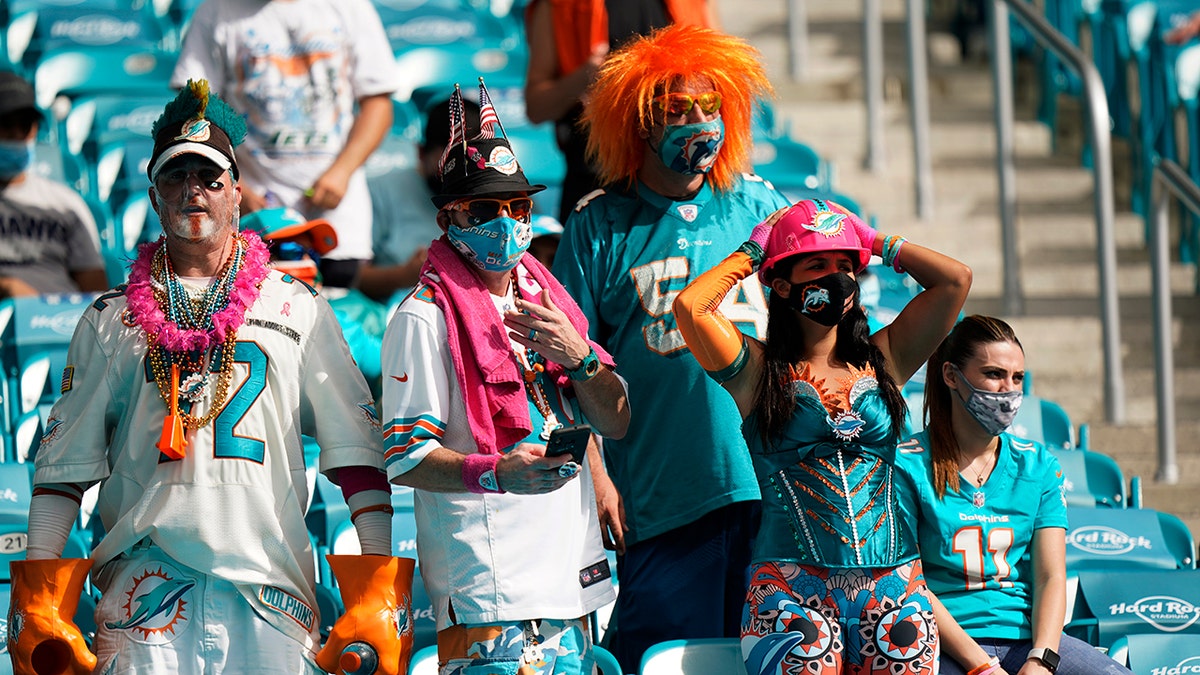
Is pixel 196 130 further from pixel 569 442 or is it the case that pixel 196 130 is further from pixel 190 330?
pixel 569 442

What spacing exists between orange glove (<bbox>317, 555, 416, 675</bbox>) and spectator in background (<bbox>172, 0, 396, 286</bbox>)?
2.45m

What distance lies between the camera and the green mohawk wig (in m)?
3.29

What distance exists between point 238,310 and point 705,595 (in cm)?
139

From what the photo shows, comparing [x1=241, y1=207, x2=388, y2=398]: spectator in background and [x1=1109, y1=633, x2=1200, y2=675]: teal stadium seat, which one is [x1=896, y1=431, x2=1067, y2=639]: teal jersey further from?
[x1=241, y1=207, x2=388, y2=398]: spectator in background

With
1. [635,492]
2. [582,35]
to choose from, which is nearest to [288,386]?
[635,492]

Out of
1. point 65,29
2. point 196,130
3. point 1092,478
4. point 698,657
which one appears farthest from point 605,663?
point 65,29

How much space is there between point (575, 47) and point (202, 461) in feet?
7.66

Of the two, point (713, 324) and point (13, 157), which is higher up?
point (13, 157)

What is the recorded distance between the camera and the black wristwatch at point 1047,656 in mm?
3738

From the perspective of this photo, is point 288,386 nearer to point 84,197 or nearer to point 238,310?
point 238,310

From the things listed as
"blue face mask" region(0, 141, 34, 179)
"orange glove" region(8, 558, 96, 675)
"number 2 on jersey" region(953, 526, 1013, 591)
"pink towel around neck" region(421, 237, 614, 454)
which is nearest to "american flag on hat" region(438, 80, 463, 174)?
"pink towel around neck" region(421, 237, 614, 454)

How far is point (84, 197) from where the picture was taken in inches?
268

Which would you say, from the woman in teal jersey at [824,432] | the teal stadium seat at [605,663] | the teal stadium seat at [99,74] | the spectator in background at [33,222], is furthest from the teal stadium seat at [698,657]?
the teal stadium seat at [99,74]

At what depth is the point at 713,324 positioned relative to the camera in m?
3.55
